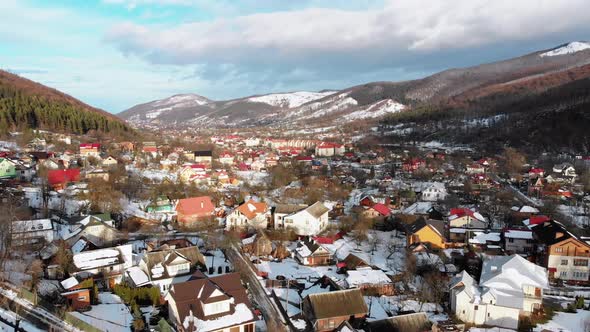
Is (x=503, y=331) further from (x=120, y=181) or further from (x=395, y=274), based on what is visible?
(x=120, y=181)

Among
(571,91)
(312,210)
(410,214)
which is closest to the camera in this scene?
(312,210)

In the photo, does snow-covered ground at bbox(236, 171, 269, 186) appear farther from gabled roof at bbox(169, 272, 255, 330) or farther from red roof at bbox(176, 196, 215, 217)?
gabled roof at bbox(169, 272, 255, 330)

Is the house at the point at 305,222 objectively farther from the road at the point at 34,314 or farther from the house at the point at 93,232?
the road at the point at 34,314

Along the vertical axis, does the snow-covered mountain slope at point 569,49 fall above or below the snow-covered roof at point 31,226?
above

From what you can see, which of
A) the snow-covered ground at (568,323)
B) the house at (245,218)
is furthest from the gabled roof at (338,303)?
the house at (245,218)

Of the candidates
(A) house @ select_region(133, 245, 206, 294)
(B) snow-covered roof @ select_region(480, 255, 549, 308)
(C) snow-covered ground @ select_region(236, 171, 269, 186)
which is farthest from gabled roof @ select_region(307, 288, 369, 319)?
(C) snow-covered ground @ select_region(236, 171, 269, 186)

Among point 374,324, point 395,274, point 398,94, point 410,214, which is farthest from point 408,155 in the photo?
point 398,94
